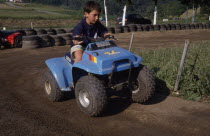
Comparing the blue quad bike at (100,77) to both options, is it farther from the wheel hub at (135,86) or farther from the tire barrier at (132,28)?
the tire barrier at (132,28)

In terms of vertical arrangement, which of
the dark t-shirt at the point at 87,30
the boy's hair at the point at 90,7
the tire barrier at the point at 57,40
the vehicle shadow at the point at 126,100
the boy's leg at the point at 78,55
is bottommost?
the vehicle shadow at the point at 126,100

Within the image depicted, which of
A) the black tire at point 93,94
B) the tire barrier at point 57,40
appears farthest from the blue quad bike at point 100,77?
the tire barrier at point 57,40

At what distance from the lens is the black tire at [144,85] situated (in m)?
4.44

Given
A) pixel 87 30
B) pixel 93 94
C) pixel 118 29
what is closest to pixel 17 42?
pixel 118 29

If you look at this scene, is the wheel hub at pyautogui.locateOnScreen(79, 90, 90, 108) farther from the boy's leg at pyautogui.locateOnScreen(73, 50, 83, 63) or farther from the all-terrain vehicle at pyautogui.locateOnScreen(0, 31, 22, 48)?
the all-terrain vehicle at pyautogui.locateOnScreen(0, 31, 22, 48)

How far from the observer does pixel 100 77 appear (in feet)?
14.9

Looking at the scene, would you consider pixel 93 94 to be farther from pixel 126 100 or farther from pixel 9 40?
pixel 9 40

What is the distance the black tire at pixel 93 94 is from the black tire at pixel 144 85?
805mm

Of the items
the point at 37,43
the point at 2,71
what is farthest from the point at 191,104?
the point at 37,43

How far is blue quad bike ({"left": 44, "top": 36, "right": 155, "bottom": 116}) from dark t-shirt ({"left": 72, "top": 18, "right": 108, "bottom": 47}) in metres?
0.23

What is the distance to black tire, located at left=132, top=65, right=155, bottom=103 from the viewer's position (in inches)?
175

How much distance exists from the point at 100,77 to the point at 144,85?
811 millimetres

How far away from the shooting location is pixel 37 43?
1395cm

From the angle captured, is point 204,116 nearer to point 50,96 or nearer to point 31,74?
point 50,96
